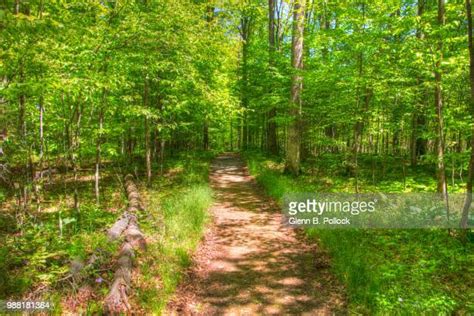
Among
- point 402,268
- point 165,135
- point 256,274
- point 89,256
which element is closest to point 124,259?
point 89,256

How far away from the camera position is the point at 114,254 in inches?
193

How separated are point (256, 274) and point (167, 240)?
6.05 ft

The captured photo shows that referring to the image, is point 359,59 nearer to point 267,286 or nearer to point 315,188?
point 315,188

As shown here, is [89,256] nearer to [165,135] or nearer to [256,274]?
[256,274]

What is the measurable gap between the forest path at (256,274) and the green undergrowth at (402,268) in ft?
1.11

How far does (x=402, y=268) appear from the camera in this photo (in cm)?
471

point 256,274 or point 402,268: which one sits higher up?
point 402,268

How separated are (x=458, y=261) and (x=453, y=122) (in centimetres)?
303

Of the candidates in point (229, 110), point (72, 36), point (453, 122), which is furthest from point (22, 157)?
point (453, 122)

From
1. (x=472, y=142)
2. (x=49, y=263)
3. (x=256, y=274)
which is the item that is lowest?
(x=256, y=274)

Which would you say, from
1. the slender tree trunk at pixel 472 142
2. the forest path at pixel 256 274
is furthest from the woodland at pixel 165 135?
the forest path at pixel 256 274

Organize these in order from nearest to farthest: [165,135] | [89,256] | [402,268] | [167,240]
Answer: [402,268], [89,256], [167,240], [165,135]

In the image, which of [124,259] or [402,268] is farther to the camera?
[402,268]

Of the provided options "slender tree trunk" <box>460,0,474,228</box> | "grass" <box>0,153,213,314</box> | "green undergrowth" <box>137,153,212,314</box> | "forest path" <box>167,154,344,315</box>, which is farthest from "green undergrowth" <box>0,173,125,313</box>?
"slender tree trunk" <box>460,0,474,228</box>
